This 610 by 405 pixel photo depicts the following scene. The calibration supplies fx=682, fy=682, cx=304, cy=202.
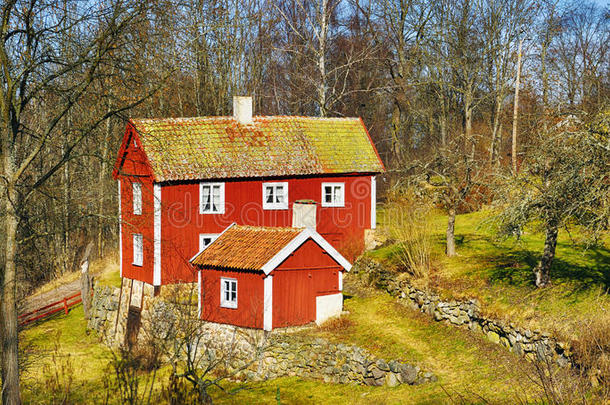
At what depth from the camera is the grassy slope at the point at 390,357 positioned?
17141 mm

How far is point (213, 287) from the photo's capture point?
2373cm

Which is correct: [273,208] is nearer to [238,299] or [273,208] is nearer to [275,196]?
[275,196]

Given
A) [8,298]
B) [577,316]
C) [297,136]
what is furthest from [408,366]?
[297,136]

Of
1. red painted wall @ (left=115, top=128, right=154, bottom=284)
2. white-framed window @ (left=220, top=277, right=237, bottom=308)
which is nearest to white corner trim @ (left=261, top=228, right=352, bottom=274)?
white-framed window @ (left=220, top=277, right=237, bottom=308)

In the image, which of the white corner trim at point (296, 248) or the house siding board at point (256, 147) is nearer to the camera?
the white corner trim at point (296, 248)

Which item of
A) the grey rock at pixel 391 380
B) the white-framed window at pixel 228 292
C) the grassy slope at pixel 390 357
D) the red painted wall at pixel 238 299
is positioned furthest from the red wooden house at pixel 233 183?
the grey rock at pixel 391 380

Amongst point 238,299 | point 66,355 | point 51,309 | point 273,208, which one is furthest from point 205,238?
point 51,309

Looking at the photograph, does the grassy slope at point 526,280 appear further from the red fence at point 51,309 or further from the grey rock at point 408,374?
the red fence at point 51,309

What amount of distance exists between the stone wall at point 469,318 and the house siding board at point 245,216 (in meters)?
2.13

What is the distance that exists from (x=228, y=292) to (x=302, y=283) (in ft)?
8.48

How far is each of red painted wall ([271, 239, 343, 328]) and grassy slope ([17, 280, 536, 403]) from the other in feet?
2.97

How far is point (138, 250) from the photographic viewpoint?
1088 inches

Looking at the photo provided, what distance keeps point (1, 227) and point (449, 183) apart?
635 inches

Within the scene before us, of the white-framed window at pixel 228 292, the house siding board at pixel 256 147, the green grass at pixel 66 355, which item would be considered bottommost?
the green grass at pixel 66 355
